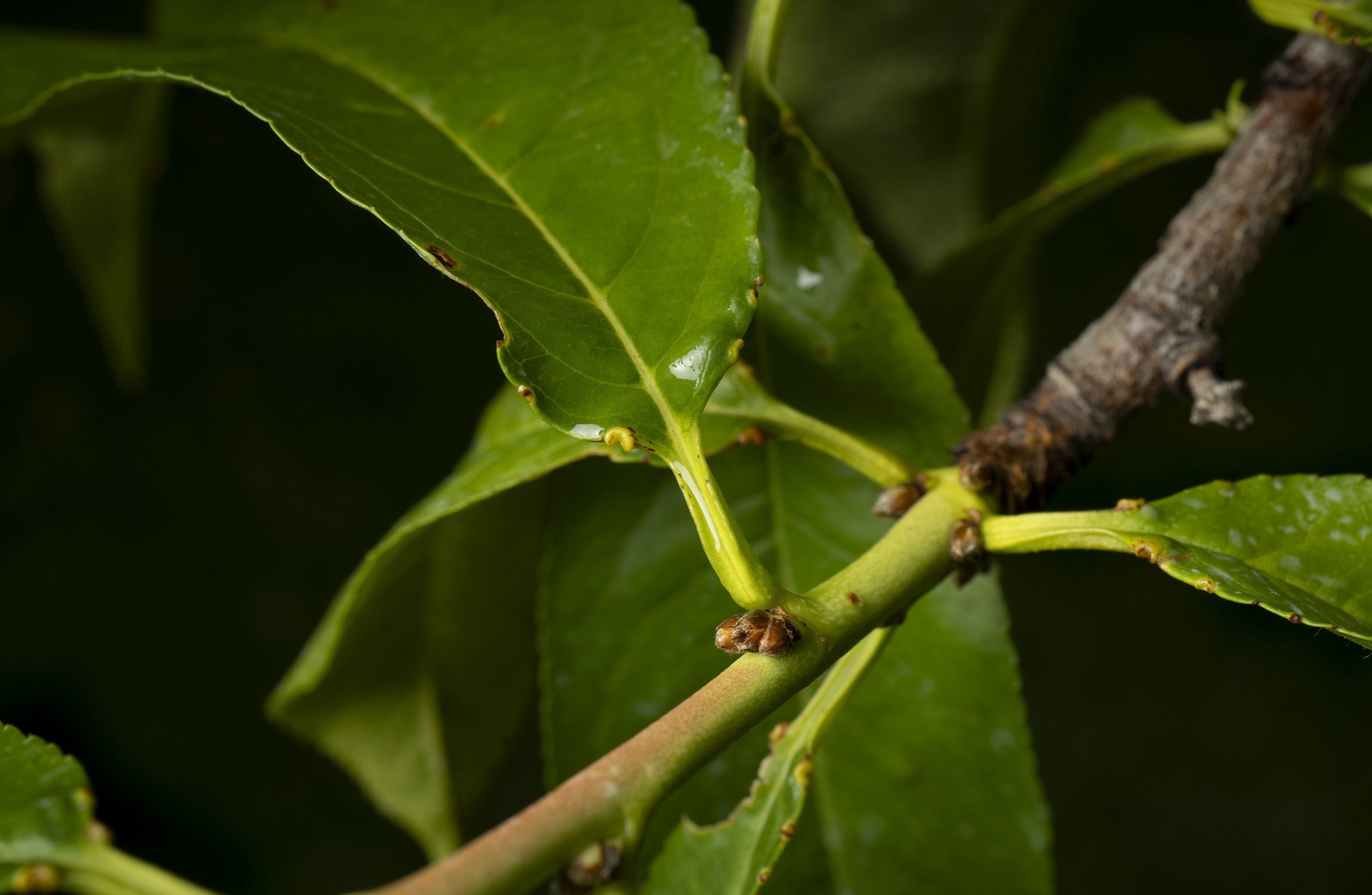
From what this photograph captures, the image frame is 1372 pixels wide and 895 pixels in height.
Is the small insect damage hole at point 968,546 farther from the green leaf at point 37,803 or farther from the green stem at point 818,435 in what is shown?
the green leaf at point 37,803

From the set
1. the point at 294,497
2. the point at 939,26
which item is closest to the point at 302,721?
the point at 939,26

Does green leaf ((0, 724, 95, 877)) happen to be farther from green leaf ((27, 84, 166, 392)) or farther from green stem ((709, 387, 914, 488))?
green leaf ((27, 84, 166, 392))

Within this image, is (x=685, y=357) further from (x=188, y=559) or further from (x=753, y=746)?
(x=188, y=559)

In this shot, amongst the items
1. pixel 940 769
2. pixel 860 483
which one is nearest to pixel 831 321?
pixel 860 483

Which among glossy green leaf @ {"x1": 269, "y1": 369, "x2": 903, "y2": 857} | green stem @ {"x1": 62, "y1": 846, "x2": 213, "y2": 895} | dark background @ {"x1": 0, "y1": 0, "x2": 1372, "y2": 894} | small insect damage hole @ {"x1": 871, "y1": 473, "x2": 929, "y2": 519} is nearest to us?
green stem @ {"x1": 62, "y1": 846, "x2": 213, "y2": 895}

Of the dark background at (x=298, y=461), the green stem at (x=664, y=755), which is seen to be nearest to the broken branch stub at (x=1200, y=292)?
the green stem at (x=664, y=755)

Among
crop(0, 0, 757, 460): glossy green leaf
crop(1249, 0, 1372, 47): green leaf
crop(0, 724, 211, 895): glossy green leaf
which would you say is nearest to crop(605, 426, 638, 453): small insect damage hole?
crop(0, 0, 757, 460): glossy green leaf
